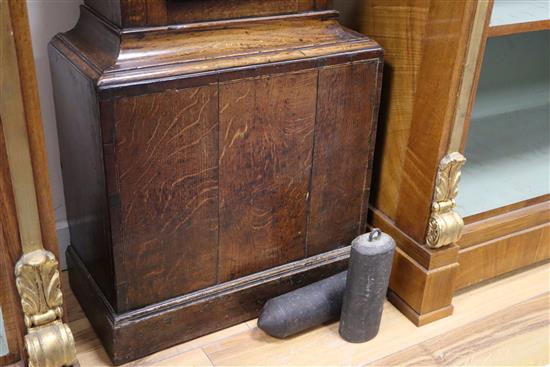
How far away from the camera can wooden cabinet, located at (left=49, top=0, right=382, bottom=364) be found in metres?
1.20

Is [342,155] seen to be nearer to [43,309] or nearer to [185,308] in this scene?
[185,308]

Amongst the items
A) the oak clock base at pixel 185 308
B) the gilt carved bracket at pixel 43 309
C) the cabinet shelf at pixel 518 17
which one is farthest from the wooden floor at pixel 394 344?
the cabinet shelf at pixel 518 17

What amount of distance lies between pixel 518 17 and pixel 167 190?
798 millimetres

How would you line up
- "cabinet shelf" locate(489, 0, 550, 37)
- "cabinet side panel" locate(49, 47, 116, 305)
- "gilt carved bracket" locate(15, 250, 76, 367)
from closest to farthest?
"gilt carved bracket" locate(15, 250, 76, 367)
"cabinet side panel" locate(49, 47, 116, 305)
"cabinet shelf" locate(489, 0, 550, 37)

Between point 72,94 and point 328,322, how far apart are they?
29.6 inches

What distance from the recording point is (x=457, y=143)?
142 centimetres

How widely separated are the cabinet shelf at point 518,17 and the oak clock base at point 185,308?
606 mm

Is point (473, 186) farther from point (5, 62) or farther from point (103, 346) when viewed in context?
point (5, 62)

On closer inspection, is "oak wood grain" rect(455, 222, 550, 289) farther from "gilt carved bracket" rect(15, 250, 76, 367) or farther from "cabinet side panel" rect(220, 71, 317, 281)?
"gilt carved bracket" rect(15, 250, 76, 367)

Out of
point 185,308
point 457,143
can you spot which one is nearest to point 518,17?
point 457,143

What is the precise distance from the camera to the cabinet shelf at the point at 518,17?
4.43ft

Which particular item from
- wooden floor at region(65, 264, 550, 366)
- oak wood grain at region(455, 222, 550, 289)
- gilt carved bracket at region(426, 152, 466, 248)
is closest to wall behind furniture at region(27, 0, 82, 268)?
wooden floor at region(65, 264, 550, 366)

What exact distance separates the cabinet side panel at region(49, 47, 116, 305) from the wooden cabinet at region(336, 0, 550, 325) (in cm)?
65

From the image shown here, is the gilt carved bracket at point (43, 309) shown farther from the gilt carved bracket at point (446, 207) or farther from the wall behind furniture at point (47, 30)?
the gilt carved bracket at point (446, 207)
